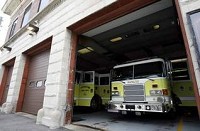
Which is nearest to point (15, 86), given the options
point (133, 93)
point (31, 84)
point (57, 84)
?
point (31, 84)

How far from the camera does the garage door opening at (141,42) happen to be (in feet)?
21.7

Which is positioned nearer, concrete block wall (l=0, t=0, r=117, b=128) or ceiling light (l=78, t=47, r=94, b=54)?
concrete block wall (l=0, t=0, r=117, b=128)

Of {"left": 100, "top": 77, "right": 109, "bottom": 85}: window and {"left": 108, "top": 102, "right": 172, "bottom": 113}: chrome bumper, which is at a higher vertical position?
{"left": 100, "top": 77, "right": 109, "bottom": 85}: window

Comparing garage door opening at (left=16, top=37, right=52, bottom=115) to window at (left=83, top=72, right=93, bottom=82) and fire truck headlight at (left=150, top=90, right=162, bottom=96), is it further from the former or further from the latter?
fire truck headlight at (left=150, top=90, right=162, bottom=96)

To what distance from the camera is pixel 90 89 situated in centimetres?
999

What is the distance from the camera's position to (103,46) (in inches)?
409

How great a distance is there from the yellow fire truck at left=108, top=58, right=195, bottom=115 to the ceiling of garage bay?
1923 millimetres

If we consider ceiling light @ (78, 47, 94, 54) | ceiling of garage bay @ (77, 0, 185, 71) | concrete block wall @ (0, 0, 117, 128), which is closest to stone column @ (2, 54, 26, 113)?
concrete block wall @ (0, 0, 117, 128)

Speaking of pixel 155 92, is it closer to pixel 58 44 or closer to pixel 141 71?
pixel 141 71

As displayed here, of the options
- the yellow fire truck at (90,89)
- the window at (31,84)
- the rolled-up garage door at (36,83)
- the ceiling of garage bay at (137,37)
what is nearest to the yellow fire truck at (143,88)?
the ceiling of garage bay at (137,37)

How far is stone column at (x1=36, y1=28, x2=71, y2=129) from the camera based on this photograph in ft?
19.1

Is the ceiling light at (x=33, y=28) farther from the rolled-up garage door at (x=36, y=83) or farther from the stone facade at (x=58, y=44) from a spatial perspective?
the rolled-up garage door at (x=36, y=83)

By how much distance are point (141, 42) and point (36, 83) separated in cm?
693

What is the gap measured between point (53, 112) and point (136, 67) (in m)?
3.88
